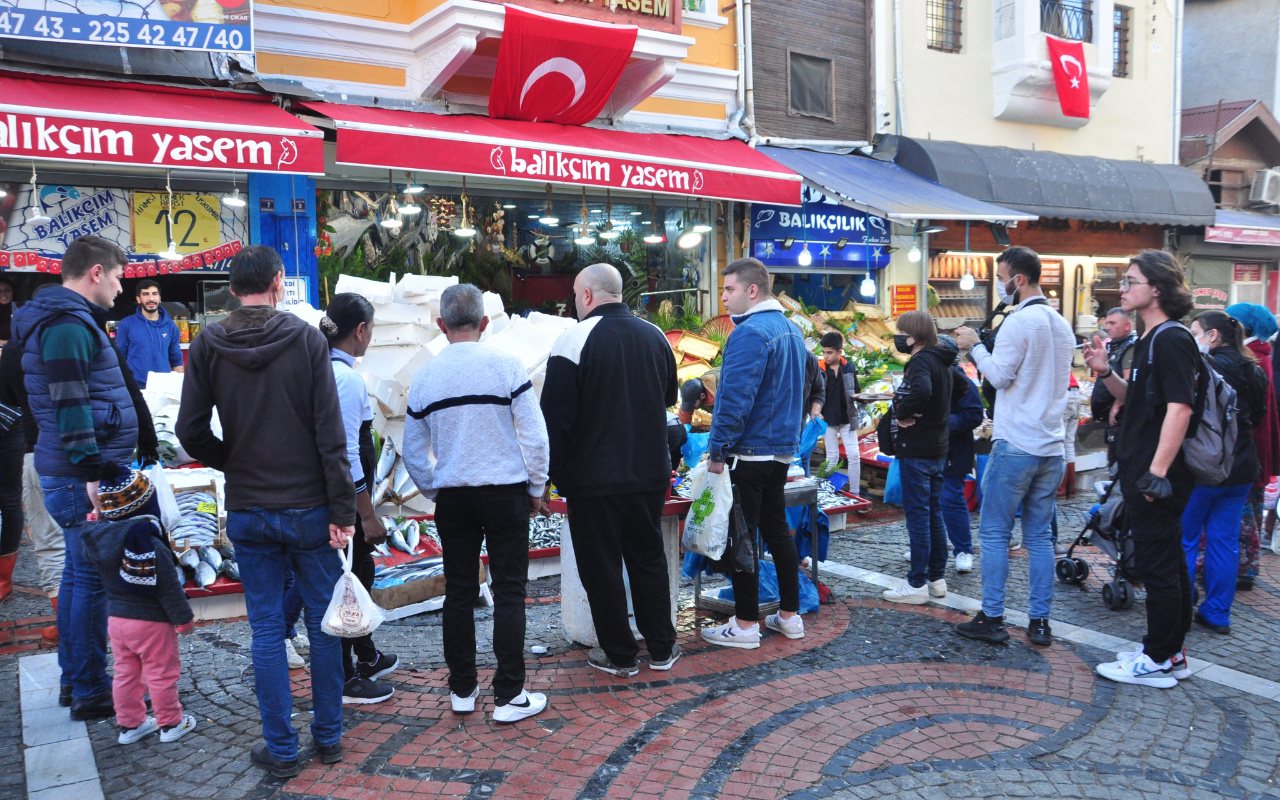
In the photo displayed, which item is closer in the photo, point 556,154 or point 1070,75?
point 556,154

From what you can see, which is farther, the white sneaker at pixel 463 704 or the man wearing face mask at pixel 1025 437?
the man wearing face mask at pixel 1025 437

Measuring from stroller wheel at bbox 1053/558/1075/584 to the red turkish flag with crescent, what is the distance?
7044 millimetres

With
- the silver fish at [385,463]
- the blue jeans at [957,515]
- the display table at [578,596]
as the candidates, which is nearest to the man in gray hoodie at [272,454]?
the display table at [578,596]

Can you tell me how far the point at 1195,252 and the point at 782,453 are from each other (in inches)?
669

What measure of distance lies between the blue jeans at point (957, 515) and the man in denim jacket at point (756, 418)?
5.96 ft

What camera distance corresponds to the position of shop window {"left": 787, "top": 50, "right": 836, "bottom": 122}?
13.5 metres

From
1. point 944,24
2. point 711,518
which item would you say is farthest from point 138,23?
point 944,24

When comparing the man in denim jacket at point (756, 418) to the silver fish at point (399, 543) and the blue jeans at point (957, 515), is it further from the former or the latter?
the silver fish at point (399, 543)

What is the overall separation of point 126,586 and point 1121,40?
1895 cm

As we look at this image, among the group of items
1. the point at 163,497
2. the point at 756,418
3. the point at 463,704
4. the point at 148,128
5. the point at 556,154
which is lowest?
the point at 463,704

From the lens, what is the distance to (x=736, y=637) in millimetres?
4891

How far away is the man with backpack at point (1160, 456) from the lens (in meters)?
4.19

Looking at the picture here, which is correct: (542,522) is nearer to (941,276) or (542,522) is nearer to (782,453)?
(782,453)

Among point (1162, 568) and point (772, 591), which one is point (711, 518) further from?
point (1162, 568)
